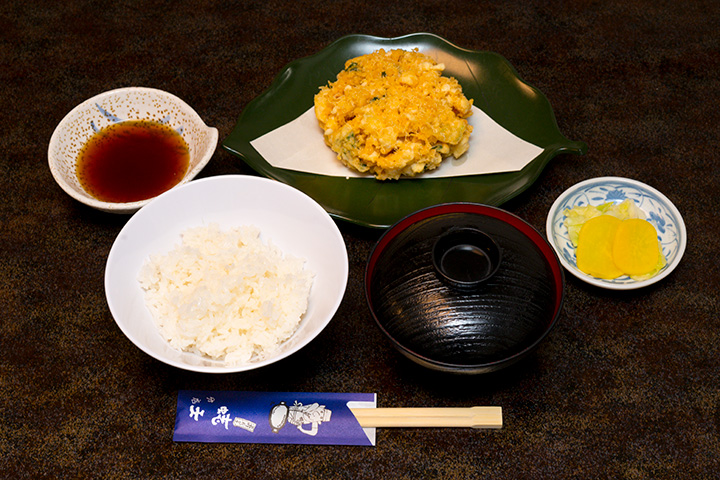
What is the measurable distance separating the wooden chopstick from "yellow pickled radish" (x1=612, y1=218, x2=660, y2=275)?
Result: 2.28 ft

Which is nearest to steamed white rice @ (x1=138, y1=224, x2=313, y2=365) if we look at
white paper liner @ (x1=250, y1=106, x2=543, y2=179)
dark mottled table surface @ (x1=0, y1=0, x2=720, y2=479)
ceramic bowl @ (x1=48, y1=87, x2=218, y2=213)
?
dark mottled table surface @ (x1=0, y1=0, x2=720, y2=479)

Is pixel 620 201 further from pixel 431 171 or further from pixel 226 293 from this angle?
pixel 226 293

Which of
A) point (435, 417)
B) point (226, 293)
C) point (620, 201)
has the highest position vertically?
point (226, 293)

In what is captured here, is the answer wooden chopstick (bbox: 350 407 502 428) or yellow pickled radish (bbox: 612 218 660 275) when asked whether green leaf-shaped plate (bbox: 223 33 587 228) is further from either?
wooden chopstick (bbox: 350 407 502 428)

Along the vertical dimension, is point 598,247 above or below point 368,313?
above

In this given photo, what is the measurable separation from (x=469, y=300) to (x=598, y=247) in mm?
772

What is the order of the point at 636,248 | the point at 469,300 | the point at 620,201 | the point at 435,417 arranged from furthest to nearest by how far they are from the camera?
the point at 620,201
the point at 636,248
the point at 435,417
the point at 469,300

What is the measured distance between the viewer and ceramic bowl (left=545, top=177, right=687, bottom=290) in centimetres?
204

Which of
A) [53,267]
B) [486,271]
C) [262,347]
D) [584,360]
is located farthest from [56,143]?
[584,360]

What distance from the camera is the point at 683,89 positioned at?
2.81 m

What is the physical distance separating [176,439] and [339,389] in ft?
1.72

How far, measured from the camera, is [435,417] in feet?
5.85

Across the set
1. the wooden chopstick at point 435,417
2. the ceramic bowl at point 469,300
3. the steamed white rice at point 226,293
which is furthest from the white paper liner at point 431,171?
the wooden chopstick at point 435,417

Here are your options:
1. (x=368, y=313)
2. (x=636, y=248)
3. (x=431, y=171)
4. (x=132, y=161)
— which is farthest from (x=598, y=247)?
(x=132, y=161)
